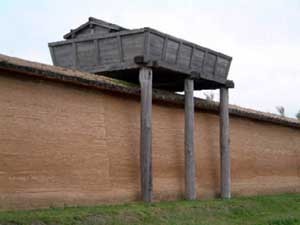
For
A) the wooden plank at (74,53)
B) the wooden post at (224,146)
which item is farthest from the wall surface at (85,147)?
the wooden plank at (74,53)

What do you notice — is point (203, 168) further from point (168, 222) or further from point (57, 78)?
point (57, 78)

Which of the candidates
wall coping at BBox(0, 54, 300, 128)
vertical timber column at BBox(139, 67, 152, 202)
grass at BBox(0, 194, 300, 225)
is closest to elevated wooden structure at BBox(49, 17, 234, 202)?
vertical timber column at BBox(139, 67, 152, 202)

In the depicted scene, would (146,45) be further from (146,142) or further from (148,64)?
(146,142)

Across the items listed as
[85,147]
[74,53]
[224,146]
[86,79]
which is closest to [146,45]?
[86,79]

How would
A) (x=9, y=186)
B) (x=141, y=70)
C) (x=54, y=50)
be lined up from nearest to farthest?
(x=9, y=186) < (x=141, y=70) < (x=54, y=50)

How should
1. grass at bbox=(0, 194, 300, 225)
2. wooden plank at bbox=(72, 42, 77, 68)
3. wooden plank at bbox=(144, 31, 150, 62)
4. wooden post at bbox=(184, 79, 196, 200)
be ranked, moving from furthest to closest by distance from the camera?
wooden post at bbox=(184, 79, 196, 200) < wooden plank at bbox=(72, 42, 77, 68) < wooden plank at bbox=(144, 31, 150, 62) < grass at bbox=(0, 194, 300, 225)

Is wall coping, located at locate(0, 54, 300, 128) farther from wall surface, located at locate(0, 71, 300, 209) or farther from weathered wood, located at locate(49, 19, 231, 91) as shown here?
weathered wood, located at locate(49, 19, 231, 91)

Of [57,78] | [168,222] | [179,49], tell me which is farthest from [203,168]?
[57,78]

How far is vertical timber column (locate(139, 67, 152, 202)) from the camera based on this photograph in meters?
13.7

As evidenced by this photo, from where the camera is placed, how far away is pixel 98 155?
1293 centimetres

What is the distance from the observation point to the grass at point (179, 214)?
33.1 feet

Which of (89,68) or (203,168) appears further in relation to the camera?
(203,168)

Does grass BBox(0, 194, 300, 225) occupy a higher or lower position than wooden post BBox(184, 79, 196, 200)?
lower

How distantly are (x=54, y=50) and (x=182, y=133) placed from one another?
3.71 meters
